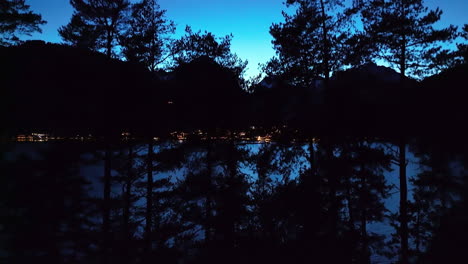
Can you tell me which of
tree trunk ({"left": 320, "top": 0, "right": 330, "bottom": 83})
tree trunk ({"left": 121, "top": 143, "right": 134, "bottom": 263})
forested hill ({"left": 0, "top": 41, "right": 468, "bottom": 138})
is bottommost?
tree trunk ({"left": 121, "top": 143, "right": 134, "bottom": 263})

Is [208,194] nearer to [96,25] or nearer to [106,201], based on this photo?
[106,201]

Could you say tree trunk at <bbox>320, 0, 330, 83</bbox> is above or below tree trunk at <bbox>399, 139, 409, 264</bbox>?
above

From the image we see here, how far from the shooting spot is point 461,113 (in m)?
19.3

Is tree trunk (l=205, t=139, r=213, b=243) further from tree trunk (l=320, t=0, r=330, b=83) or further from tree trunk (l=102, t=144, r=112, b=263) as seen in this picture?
tree trunk (l=320, t=0, r=330, b=83)

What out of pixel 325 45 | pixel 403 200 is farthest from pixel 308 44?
pixel 403 200

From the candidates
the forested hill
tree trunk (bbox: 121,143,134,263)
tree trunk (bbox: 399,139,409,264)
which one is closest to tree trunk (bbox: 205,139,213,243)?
the forested hill

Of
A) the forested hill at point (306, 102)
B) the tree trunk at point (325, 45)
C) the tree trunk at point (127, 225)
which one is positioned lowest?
the tree trunk at point (127, 225)

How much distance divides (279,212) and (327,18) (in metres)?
9.18

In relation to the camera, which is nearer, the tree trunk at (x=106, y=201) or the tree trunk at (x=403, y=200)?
the tree trunk at (x=403, y=200)

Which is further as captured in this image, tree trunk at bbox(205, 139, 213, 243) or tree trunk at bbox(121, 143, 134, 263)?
tree trunk at bbox(205, 139, 213, 243)

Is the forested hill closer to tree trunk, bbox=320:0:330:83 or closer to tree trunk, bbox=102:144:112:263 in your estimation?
tree trunk, bbox=320:0:330:83

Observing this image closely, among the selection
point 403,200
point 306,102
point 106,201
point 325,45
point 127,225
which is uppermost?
point 325,45

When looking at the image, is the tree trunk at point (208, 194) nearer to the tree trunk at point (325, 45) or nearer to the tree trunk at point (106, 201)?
the tree trunk at point (106, 201)

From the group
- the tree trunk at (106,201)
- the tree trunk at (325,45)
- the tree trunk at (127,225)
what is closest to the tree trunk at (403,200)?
the tree trunk at (325,45)
